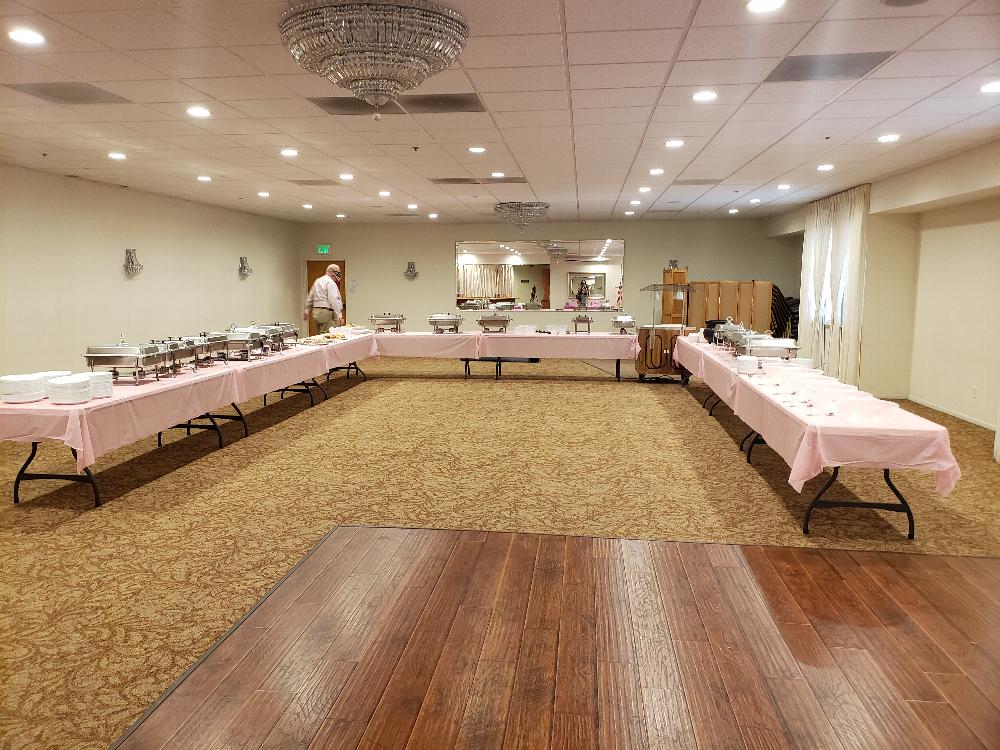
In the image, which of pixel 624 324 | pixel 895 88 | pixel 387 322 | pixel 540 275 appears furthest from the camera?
pixel 540 275

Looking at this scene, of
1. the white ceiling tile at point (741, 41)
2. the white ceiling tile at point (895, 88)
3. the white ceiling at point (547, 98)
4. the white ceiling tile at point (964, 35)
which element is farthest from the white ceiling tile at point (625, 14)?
the white ceiling tile at point (895, 88)

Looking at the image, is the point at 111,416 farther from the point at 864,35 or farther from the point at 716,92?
the point at 864,35

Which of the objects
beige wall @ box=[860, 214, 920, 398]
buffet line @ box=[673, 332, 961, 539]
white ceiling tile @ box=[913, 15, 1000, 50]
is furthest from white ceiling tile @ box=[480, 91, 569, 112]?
beige wall @ box=[860, 214, 920, 398]

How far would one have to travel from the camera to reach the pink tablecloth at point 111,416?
3443 millimetres

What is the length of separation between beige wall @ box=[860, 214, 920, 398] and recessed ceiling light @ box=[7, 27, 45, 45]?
7721 millimetres

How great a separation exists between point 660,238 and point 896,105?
810cm

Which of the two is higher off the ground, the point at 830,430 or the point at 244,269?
the point at 244,269

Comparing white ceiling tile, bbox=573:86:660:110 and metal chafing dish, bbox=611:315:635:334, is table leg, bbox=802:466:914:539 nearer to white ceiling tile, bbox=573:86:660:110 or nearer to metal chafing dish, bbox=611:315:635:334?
white ceiling tile, bbox=573:86:660:110

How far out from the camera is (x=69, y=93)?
410cm

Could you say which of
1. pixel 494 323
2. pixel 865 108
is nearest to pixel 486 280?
pixel 494 323

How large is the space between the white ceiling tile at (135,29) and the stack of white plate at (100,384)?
1.73m

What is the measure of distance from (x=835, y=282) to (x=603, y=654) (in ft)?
25.1

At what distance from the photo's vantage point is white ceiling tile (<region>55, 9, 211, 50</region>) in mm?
2896

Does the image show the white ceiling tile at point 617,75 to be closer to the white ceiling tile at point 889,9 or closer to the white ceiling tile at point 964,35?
the white ceiling tile at point 889,9
